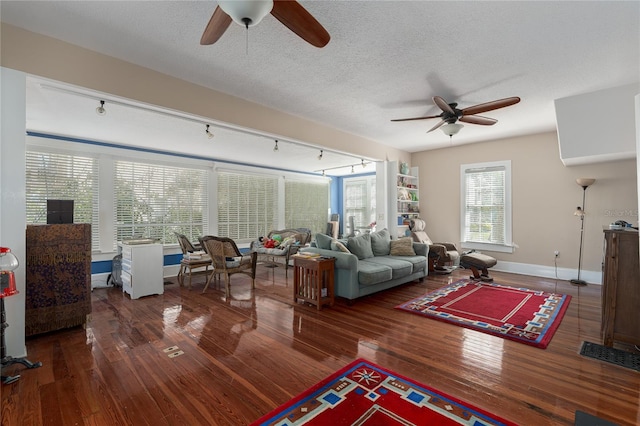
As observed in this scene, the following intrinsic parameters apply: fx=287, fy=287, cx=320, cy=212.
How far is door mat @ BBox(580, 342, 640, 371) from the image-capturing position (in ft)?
8.08

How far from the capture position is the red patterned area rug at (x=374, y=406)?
1776 millimetres

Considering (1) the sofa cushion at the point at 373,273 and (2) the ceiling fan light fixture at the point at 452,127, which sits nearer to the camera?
(2) the ceiling fan light fixture at the point at 452,127

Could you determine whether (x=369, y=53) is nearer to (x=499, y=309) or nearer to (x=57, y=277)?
(x=499, y=309)

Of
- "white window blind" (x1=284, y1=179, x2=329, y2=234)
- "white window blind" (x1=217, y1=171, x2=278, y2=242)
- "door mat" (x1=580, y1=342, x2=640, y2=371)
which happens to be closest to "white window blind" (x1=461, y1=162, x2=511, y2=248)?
"door mat" (x1=580, y1=342, x2=640, y2=371)

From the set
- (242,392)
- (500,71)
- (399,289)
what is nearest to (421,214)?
(399,289)

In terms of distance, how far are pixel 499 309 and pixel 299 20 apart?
13.3 feet

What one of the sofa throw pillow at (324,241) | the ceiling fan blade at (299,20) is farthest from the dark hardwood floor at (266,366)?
the ceiling fan blade at (299,20)

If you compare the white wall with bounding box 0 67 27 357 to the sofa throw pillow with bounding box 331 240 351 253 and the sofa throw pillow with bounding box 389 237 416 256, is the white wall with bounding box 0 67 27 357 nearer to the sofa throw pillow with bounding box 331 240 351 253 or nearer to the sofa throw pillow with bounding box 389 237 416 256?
the sofa throw pillow with bounding box 331 240 351 253

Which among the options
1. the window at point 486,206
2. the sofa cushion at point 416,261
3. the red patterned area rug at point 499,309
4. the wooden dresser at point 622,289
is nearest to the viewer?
the wooden dresser at point 622,289

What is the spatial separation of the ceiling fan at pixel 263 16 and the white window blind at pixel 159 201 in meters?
4.81

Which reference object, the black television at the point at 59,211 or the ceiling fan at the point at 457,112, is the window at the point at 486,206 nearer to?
the ceiling fan at the point at 457,112

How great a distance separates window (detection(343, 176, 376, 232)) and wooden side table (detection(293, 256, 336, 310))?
5883 millimetres

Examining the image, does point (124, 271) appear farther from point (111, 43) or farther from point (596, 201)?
point (596, 201)

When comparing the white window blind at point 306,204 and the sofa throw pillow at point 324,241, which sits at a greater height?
the white window blind at point 306,204
